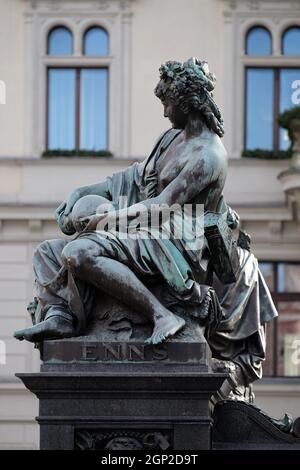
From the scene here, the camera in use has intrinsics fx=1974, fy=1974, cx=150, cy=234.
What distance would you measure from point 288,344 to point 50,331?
21.2 m

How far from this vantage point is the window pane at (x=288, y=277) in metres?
33.0

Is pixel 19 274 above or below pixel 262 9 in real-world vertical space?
below

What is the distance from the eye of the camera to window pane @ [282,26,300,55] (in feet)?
111

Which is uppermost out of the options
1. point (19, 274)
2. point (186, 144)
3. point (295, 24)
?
point (295, 24)

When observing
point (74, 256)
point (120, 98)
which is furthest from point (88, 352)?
point (120, 98)

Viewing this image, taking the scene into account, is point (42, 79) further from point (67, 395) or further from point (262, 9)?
point (67, 395)

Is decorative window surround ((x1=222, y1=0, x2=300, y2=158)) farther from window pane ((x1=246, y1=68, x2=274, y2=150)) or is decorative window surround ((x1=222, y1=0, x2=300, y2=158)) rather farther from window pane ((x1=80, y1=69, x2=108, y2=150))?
window pane ((x1=80, y1=69, x2=108, y2=150))

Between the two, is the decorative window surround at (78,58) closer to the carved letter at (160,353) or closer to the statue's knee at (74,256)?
the statue's knee at (74,256)

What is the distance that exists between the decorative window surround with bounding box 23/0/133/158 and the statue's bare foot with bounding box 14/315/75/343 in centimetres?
2208

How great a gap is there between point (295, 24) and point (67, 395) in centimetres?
2317

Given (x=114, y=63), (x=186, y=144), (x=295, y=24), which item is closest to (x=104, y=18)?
(x=114, y=63)
